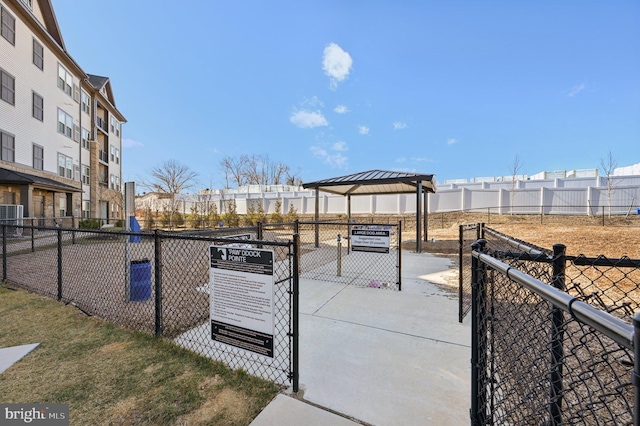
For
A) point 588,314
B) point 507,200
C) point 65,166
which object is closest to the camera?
point 588,314

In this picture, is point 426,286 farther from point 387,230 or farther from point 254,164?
point 254,164

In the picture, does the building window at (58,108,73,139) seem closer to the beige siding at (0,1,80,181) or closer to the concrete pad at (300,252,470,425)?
the beige siding at (0,1,80,181)

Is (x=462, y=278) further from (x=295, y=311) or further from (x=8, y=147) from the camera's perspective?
(x=8, y=147)

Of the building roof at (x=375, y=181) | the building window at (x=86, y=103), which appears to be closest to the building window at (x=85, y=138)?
the building window at (x=86, y=103)

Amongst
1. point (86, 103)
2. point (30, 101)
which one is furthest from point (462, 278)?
point (86, 103)

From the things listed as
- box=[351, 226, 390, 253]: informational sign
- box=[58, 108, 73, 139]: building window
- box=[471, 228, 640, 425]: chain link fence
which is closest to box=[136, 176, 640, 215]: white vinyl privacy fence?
box=[58, 108, 73, 139]: building window

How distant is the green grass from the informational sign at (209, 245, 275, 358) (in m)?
0.39

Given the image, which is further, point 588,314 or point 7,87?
point 7,87

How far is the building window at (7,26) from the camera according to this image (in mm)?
13070

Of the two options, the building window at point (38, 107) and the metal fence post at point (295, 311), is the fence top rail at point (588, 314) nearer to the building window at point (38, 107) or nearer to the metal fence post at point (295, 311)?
the metal fence post at point (295, 311)

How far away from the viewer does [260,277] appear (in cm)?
231

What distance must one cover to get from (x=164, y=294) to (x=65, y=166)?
1999cm

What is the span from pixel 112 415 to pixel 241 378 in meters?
0.97

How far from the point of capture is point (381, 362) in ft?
9.26
